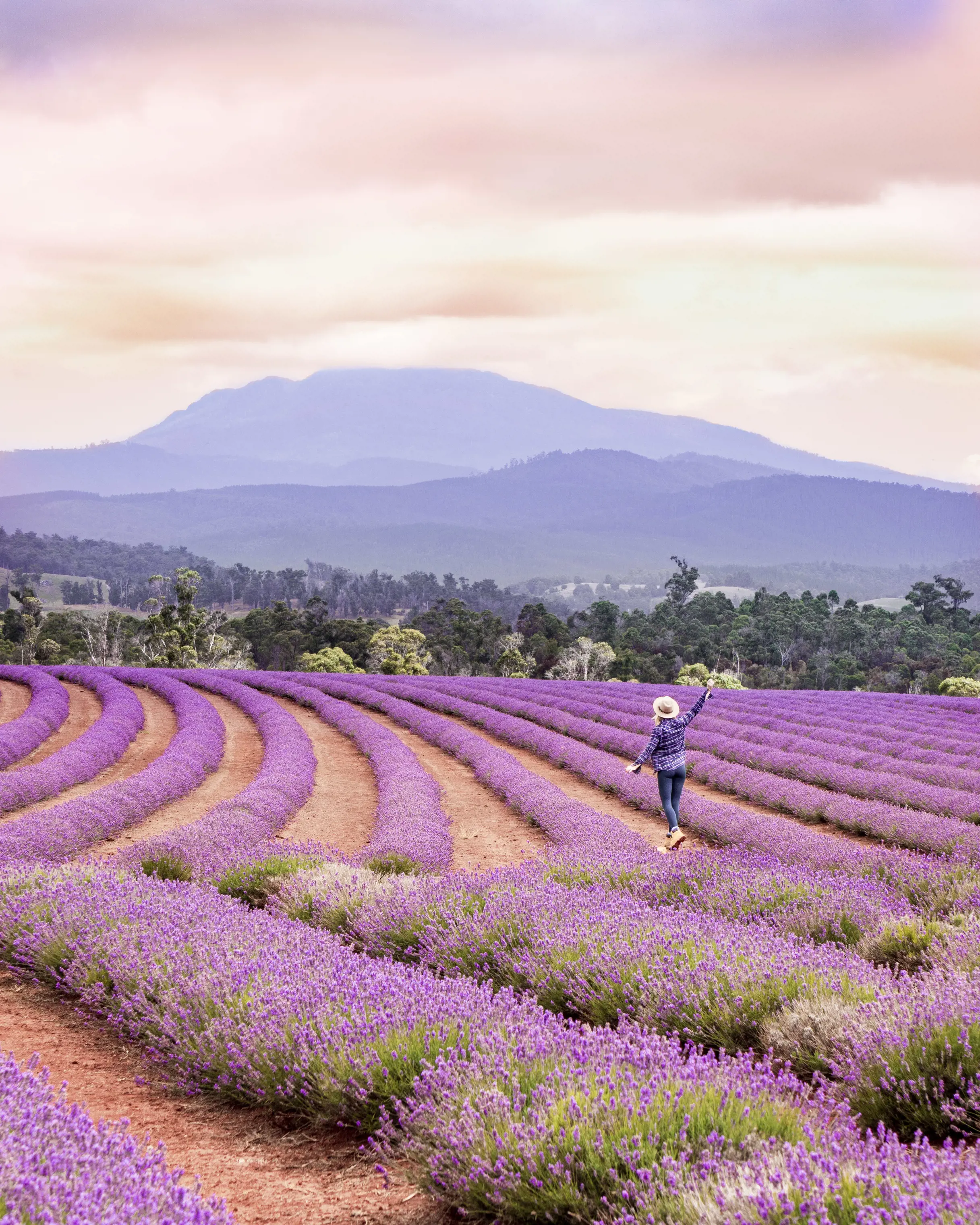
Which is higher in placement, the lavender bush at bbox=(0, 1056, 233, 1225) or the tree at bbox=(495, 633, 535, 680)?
the lavender bush at bbox=(0, 1056, 233, 1225)

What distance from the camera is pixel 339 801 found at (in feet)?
46.2

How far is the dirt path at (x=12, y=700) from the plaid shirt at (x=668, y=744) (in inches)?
600

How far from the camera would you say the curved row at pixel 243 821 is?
8125mm

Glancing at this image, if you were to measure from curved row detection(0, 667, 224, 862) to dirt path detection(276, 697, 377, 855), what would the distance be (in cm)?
177

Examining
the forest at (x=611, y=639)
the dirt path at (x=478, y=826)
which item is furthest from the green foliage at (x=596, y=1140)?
the forest at (x=611, y=639)

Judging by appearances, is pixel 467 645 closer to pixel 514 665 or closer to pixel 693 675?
pixel 514 665

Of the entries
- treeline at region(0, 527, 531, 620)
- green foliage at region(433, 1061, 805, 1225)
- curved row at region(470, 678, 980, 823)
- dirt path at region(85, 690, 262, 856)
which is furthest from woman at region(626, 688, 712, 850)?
treeline at region(0, 527, 531, 620)

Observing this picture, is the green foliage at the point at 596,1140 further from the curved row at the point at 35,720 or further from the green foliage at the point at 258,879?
the curved row at the point at 35,720

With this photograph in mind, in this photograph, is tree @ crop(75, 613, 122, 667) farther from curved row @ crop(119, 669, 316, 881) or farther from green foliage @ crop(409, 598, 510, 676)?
curved row @ crop(119, 669, 316, 881)

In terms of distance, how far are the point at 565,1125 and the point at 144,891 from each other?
4203mm

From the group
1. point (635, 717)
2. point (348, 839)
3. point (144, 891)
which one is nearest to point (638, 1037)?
point (144, 891)

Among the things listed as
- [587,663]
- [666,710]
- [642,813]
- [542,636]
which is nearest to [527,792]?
→ [642,813]

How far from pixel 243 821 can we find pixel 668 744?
169 inches

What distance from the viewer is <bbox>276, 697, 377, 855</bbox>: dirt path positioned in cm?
1170
